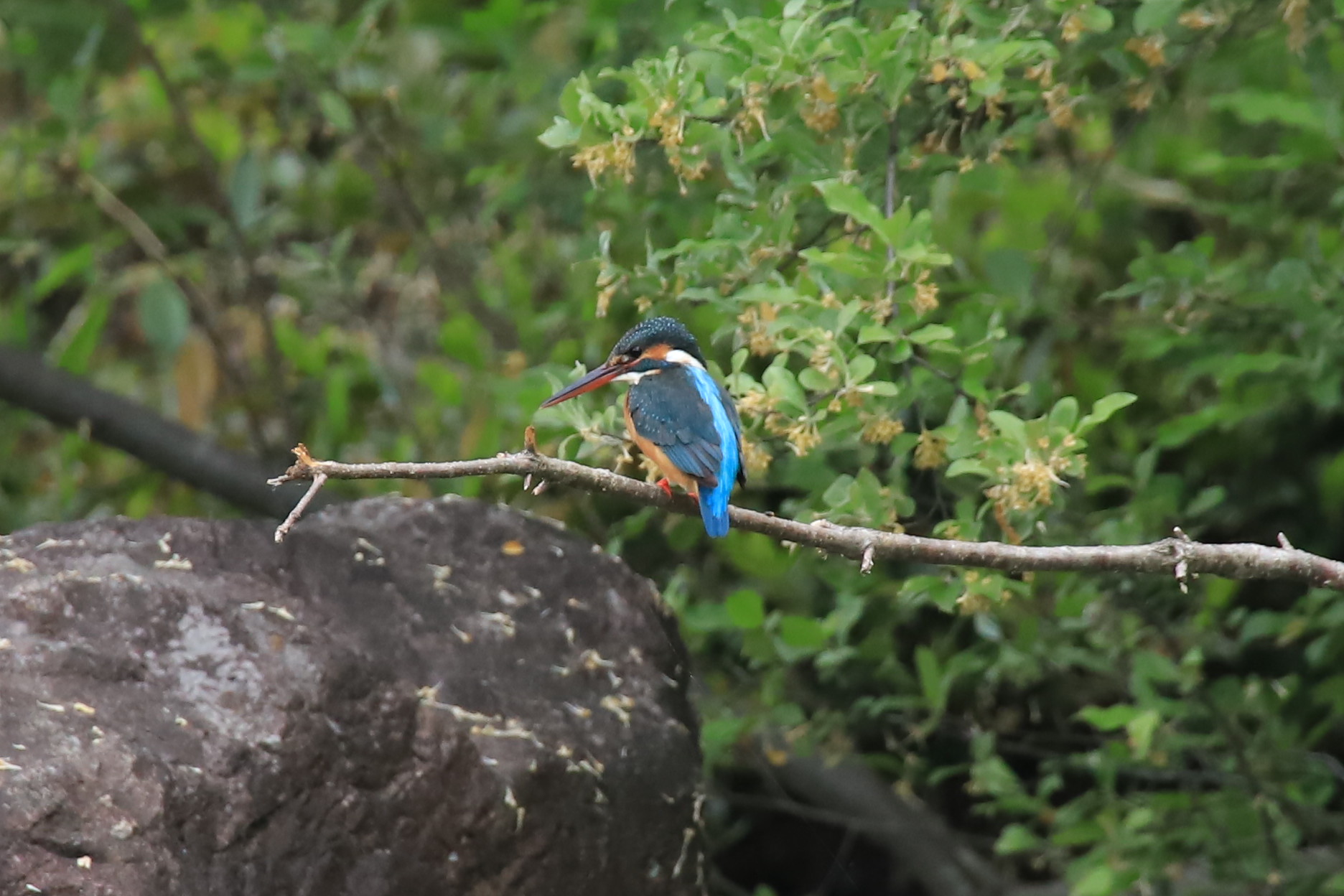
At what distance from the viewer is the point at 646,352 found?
3.27 meters

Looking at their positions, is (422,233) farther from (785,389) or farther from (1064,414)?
(1064,414)

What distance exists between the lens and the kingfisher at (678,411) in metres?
2.87

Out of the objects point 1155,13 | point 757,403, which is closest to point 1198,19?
point 1155,13

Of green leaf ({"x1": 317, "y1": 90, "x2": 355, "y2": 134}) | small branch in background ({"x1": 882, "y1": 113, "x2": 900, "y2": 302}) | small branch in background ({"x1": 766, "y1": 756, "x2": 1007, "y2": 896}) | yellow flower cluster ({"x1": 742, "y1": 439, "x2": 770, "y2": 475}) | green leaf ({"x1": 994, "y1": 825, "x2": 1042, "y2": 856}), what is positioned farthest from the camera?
small branch in background ({"x1": 766, "y1": 756, "x2": 1007, "y2": 896})

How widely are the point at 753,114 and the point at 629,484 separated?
90 centimetres

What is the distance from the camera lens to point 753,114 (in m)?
3.06

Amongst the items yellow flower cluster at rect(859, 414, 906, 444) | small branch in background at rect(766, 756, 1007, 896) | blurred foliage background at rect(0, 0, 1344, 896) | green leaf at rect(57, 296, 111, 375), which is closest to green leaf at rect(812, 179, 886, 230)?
blurred foliage background at rect(0, 0, 1344, 896)

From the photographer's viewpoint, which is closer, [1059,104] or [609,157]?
[609,157]

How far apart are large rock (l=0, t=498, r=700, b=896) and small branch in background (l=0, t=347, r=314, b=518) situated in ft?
5.87

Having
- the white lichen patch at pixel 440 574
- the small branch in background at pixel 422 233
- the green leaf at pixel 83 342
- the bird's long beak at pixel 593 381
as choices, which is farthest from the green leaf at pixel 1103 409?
the green leaf at pixel 83 342

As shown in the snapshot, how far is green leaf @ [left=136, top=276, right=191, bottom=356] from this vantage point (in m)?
5.19

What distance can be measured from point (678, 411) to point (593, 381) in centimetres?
35

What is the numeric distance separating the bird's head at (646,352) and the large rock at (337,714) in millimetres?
411

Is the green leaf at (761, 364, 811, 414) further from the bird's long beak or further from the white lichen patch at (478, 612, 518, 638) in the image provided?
the white lichen patch at (478, 612, 518, 638)
